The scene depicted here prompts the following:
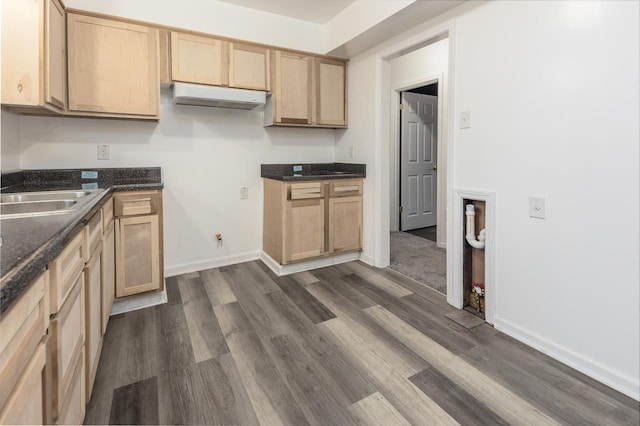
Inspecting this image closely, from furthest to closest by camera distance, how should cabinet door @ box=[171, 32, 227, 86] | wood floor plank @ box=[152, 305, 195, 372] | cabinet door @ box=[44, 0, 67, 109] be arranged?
cabinet door @ box=[171, 32, 227, 86] → cabinet door @ box=[44, 0, 67, 109] → wood floor plank @ box=[152, 305, 195, 372]

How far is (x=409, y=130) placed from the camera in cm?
501

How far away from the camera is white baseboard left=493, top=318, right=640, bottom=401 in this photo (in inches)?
63.3

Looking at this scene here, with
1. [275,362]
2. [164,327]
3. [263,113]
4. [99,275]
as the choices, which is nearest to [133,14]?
[263,113]

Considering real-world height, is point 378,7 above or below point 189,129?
above

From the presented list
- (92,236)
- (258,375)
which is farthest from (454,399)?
(92,236)

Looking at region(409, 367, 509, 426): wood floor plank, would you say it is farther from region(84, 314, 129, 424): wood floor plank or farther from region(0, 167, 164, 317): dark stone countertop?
region(0, 167, 164, 317): dark stone countertop

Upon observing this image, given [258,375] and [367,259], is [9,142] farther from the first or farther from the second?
[367,259]

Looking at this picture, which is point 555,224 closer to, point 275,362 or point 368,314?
point 368,314

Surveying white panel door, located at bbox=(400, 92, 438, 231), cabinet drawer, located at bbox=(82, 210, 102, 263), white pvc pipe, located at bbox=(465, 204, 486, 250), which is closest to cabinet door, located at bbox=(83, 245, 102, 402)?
cabinet drawer, located at bbox=(82, 210, 102, 263)

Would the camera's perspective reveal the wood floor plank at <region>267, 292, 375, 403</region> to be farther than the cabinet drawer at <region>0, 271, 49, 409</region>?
Yes

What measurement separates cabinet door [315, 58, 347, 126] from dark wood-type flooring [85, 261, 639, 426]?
1.94m

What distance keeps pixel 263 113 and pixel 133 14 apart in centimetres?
134

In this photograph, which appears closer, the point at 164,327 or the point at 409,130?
the point at 164,327

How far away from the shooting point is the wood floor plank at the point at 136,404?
1.45m
